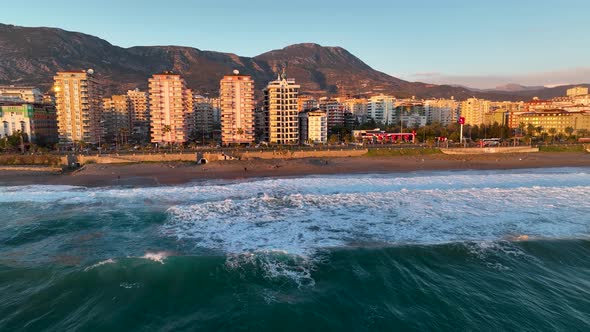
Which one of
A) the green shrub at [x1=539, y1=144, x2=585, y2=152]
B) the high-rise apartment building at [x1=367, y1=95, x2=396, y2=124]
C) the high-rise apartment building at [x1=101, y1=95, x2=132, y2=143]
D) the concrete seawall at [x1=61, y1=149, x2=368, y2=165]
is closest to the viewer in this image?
the concrete seawall at [x1=61, y1=149, x2=368, y2=165]

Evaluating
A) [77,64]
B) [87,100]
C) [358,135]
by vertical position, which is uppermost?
[77,64]

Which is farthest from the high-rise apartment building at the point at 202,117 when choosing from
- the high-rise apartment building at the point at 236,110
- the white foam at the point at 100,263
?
the white foam at the point at 100,263

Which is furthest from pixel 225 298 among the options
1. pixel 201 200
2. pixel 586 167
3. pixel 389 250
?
pixel 586 167

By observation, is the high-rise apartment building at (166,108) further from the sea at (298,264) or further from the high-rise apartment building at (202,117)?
the sea at (298,264)

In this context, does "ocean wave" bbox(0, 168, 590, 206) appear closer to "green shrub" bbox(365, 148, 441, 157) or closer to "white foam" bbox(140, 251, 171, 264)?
"white foam" bbox(140, 251, 171, 264)

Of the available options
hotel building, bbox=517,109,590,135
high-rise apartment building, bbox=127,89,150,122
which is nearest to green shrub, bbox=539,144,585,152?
hotel building, bbox=517,109,590,135

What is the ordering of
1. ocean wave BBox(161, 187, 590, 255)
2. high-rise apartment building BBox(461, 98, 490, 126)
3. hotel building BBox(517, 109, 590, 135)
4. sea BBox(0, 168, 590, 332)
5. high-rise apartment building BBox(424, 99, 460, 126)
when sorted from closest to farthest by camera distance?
1. sea BBox(0, 168, 590, 332)
2. ocean wave BBox(161, 187, 590, 255)
3. hotel building BBox(517, 109, 590, 135)
4. high-rise apartment building BBox(461, 98, 490, 126)
5. high-rise apartment building BBox(424, 99, 460, 126)

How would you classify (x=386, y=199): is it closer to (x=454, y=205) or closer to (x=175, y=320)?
(x=454, y=205)
